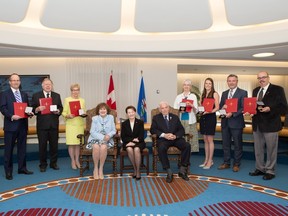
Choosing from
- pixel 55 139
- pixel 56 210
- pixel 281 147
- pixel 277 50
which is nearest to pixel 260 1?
pixel 277 50

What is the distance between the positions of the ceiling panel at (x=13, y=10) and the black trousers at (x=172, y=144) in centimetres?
389

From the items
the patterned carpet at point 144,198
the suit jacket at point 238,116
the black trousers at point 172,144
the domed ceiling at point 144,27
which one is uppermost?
the domed ceiling at point 144,27

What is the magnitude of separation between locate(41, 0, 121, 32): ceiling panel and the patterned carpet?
11.8 ft

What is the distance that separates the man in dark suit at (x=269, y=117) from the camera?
4.84 meters

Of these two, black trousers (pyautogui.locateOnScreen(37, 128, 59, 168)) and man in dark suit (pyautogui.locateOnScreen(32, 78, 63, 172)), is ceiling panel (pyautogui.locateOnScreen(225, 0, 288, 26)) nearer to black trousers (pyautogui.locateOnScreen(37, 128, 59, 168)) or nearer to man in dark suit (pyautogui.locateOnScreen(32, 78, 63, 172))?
man in dark suit (pyautogui.locateOnScreen(32, 78, 63, 172))

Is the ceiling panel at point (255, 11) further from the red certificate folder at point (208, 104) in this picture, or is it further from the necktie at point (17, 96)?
the necktie at point (17, 96)

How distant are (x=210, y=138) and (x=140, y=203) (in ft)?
7.69

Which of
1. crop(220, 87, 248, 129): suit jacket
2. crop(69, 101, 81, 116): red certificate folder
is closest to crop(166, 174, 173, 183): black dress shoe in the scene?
crop(220, 87, 248, 129): suit jacket

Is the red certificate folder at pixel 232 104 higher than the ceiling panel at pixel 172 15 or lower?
lower

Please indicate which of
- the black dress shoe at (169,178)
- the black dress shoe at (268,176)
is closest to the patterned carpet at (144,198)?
the black dress shoe at (169,178)

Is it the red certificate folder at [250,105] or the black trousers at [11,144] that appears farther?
the black trousers at [11,144]

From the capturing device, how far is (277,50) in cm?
682

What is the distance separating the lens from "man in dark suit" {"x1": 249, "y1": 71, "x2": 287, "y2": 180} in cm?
484

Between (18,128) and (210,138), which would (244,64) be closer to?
(210,138)
